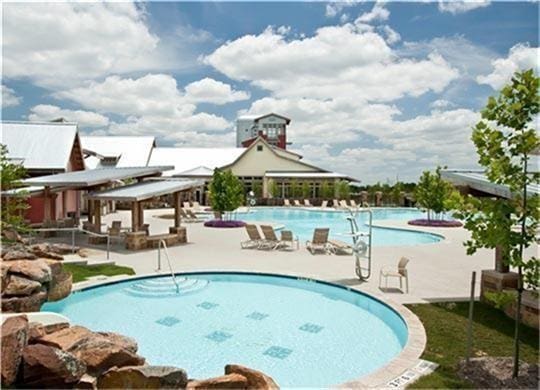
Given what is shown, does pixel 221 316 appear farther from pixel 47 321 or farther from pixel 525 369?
pixel 525 369

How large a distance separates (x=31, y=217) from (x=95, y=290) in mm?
15632

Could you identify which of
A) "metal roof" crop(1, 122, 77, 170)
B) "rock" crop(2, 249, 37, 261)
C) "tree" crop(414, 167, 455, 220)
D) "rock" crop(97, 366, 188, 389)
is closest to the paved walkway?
"rock" crop(2, 249, 37, 261)

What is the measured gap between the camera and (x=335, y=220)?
107 feet

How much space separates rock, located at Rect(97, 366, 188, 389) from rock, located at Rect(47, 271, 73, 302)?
573cm

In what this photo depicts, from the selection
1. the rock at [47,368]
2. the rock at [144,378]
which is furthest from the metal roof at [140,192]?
the rock at [144,378]

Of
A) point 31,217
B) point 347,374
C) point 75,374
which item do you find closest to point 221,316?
point 347,374

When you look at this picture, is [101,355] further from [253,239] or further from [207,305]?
[253,239]

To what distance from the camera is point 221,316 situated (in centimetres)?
991

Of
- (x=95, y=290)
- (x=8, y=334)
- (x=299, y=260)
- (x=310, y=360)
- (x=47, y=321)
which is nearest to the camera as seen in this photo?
(x=8, y=334)

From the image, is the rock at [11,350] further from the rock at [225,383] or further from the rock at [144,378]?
the rock at [225,383]

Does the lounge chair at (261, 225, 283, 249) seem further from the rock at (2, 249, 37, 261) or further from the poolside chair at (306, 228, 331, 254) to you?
the rock at (2, 249, 37, 261)

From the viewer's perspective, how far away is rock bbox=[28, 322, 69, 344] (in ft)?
18.3

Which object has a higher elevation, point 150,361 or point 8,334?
point 8,334

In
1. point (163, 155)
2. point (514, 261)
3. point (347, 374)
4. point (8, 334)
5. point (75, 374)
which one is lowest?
point (347, 374)
